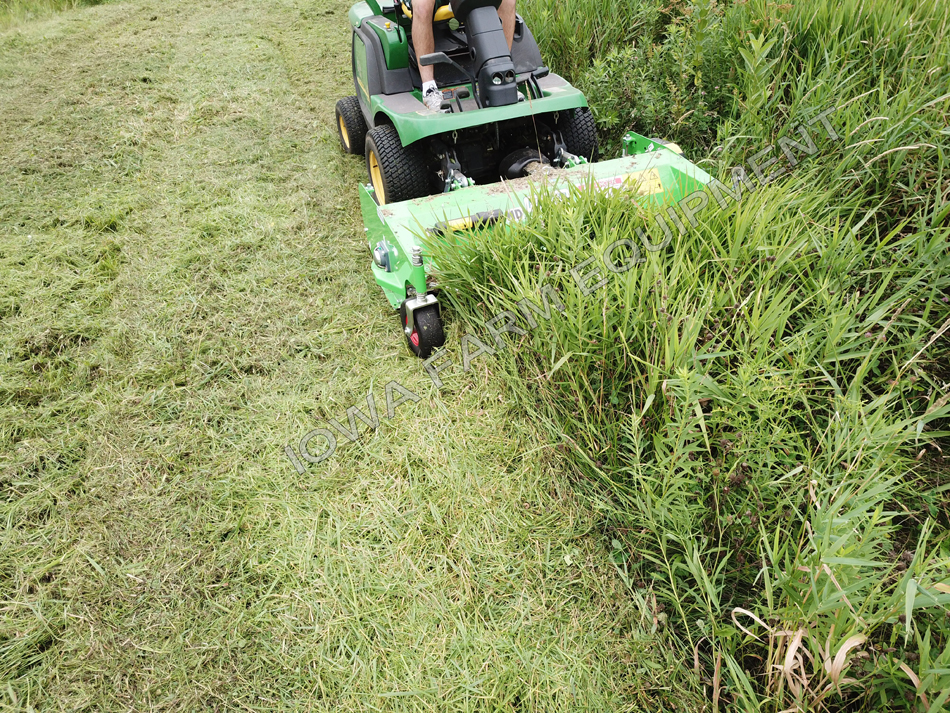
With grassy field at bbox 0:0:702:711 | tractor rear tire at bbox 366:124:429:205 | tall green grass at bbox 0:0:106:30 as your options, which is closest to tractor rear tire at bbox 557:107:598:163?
tractor rear tire at bbox 366:124:429:205

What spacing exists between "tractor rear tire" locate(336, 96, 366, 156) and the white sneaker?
903mm

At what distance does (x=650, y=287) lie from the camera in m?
1.90

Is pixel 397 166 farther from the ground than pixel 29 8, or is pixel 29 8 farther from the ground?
pixel 29 8

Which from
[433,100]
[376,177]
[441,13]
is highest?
[441,13]

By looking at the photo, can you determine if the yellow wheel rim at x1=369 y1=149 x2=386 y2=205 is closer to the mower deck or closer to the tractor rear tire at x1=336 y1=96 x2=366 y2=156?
the mower deck

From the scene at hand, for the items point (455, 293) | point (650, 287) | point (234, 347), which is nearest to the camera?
point (650, 287)

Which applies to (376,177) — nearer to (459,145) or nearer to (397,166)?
(397,166)

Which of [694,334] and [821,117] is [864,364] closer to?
[694,334]

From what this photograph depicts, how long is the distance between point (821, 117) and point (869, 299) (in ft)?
3.03

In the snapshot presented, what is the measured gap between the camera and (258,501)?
6.42ft

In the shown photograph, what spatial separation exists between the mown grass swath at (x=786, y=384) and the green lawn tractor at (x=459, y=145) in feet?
0.66

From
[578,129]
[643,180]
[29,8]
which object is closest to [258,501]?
[643,180]

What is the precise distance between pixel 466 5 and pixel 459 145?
2.02 ft

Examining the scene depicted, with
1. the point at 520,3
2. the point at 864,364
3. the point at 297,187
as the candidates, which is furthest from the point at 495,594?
the point at 520,3
